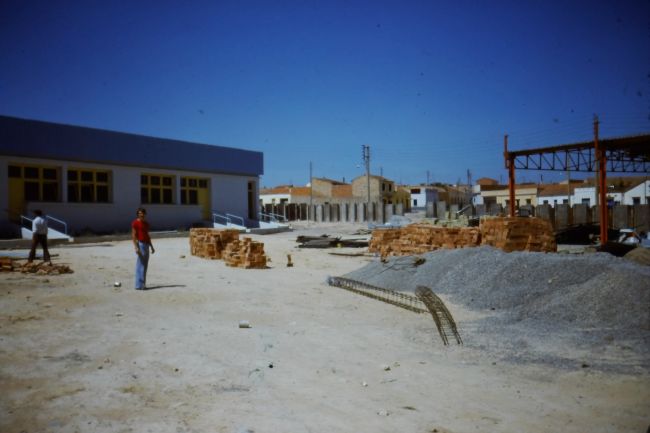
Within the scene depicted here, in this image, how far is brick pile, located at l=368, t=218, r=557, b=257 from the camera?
11469 mm

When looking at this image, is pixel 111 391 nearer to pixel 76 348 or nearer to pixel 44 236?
pixel 76 348

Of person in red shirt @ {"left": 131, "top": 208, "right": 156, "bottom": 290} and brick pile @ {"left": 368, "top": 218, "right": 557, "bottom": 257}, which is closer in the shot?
person in red shirt @ {"left": 131, "top": 208, "right": 156, "bottom": 290}

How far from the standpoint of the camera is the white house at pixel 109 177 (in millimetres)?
21906

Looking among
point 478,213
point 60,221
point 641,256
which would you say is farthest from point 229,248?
point 478,213

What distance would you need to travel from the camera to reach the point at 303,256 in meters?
17.1

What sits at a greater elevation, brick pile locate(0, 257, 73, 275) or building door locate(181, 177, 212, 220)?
building door locate(181, 177, 212, 220)

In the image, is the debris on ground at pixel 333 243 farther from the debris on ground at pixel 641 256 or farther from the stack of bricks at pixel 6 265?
the stack of bricks at pixel 6 265

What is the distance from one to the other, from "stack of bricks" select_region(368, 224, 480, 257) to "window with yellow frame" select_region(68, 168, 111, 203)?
55.7 feet

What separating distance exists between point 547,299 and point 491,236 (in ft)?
13.5

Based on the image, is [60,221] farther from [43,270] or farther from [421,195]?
[421,195]

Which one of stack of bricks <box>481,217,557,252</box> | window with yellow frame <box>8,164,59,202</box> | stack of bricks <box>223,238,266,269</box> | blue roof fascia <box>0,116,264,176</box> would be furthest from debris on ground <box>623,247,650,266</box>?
window with yellow frame <box>8,164,59,202</box>

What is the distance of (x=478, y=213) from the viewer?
110 ft

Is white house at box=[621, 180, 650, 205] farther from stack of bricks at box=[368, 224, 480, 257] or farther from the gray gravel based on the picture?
the gray gravel

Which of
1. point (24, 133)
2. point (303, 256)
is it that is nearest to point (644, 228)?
point (303, 256)
